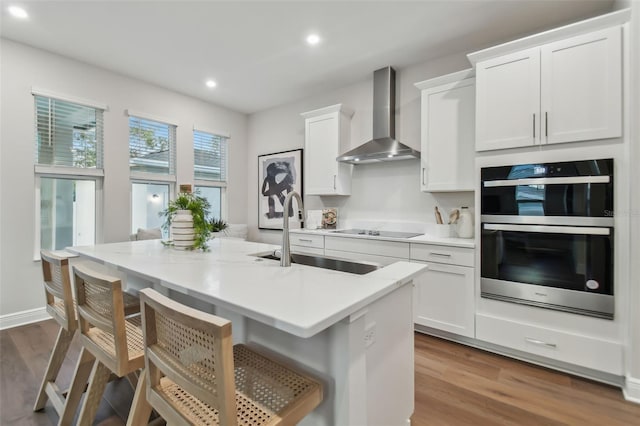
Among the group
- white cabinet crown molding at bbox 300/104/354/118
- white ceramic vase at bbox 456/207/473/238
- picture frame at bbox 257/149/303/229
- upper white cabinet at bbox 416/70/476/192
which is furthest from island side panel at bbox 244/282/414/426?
picture frame at bbox 257/149/303/229

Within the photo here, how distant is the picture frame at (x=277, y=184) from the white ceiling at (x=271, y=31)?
4.18 ft

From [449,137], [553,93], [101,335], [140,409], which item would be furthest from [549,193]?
[101,335]

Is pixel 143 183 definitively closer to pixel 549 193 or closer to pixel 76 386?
pixel 76 386

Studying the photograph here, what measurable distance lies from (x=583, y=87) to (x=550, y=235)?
1062mm

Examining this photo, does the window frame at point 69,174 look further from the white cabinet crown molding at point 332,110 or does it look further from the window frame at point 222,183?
the white cabinet crown molding at point 332,110

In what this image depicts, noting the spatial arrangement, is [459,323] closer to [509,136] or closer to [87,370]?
[509,136]

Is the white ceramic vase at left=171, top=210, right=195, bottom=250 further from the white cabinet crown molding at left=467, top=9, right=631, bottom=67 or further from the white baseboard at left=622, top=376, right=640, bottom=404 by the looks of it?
the white baseboard at left=622, top=376, right=640, bottom=404

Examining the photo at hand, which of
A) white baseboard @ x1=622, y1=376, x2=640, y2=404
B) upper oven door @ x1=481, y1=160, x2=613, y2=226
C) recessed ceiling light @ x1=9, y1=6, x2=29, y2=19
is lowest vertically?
white baseboard @ x1=622, y1=376, x2=640, y2=404

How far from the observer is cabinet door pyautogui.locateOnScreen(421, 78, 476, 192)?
2803mm

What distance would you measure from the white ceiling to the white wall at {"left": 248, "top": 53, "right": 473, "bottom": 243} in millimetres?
180

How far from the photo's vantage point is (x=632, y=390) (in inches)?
74.8

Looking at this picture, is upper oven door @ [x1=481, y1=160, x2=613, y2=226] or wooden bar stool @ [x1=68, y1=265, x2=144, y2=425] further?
Result: upper oven door @ [x1=481, y1=160, x2=613, y2=226]

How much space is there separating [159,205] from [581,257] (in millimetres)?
4661

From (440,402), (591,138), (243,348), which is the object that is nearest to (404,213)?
(591,138)
